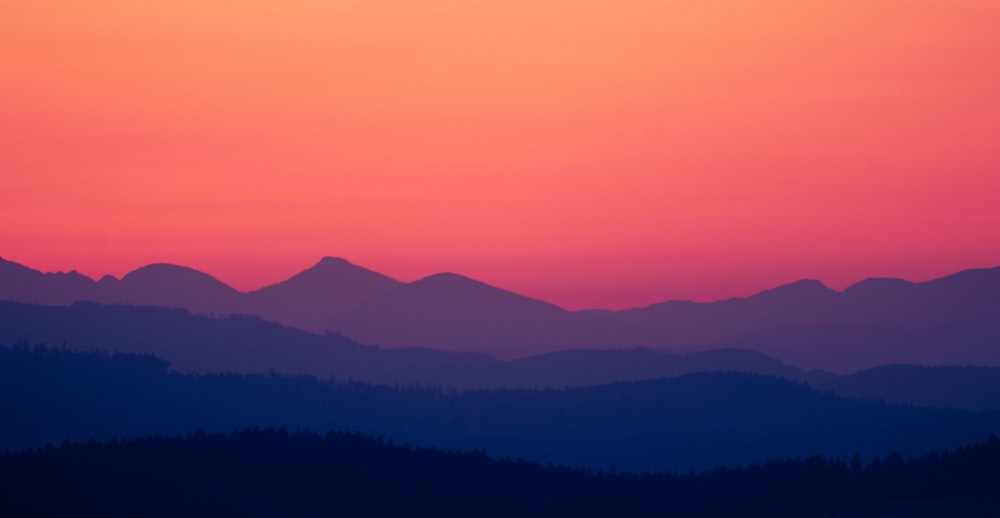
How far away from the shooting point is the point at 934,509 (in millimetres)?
198625

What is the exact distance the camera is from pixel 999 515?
192m

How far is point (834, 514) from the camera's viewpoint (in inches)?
7795

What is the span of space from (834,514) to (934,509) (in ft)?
41.6

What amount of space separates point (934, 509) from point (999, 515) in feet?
28.6

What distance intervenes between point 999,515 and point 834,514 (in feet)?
64.5

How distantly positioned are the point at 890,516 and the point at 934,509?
9529 mm

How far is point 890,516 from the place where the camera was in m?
192

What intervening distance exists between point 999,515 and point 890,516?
13.3m

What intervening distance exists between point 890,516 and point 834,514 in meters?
8.04
